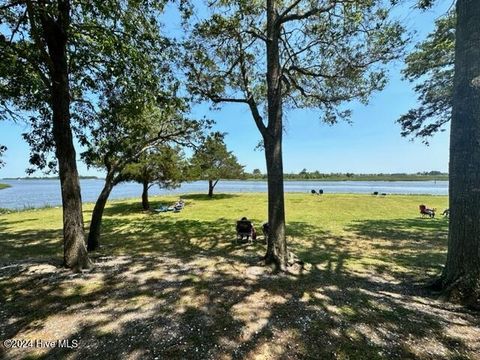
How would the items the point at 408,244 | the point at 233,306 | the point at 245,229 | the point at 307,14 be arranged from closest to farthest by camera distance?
the point at 233,306, the point at 307,14, the point at 408,244, the point at 245,229

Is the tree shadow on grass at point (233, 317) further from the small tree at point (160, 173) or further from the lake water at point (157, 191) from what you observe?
the lake water at point (157, 191)

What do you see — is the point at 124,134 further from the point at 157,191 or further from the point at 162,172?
the point at 157,191

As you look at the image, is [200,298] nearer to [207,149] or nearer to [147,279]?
[147,279]

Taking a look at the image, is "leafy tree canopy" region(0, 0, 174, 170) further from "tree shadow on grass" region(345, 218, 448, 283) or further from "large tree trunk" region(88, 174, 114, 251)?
"tree shadow on grass" region(345, 218, 448, 283)

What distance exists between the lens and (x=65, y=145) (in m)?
5.71

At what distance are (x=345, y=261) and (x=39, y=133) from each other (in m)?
9.08

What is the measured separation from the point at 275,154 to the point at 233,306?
11.3ft

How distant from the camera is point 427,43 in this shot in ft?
30.9

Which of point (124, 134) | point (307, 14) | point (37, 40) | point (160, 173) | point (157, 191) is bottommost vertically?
point (157, 191)

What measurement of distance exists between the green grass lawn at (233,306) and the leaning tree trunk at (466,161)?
1.92 feet

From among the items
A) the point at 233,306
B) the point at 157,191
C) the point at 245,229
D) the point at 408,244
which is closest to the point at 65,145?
the point at 233,306

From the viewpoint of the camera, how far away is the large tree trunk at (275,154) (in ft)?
19.7

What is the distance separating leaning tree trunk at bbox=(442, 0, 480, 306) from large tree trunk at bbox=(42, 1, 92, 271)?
739 centimetres

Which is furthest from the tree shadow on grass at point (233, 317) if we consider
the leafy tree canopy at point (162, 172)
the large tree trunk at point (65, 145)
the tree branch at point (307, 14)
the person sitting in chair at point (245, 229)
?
the leafy tree canopy at point (162, 172)
